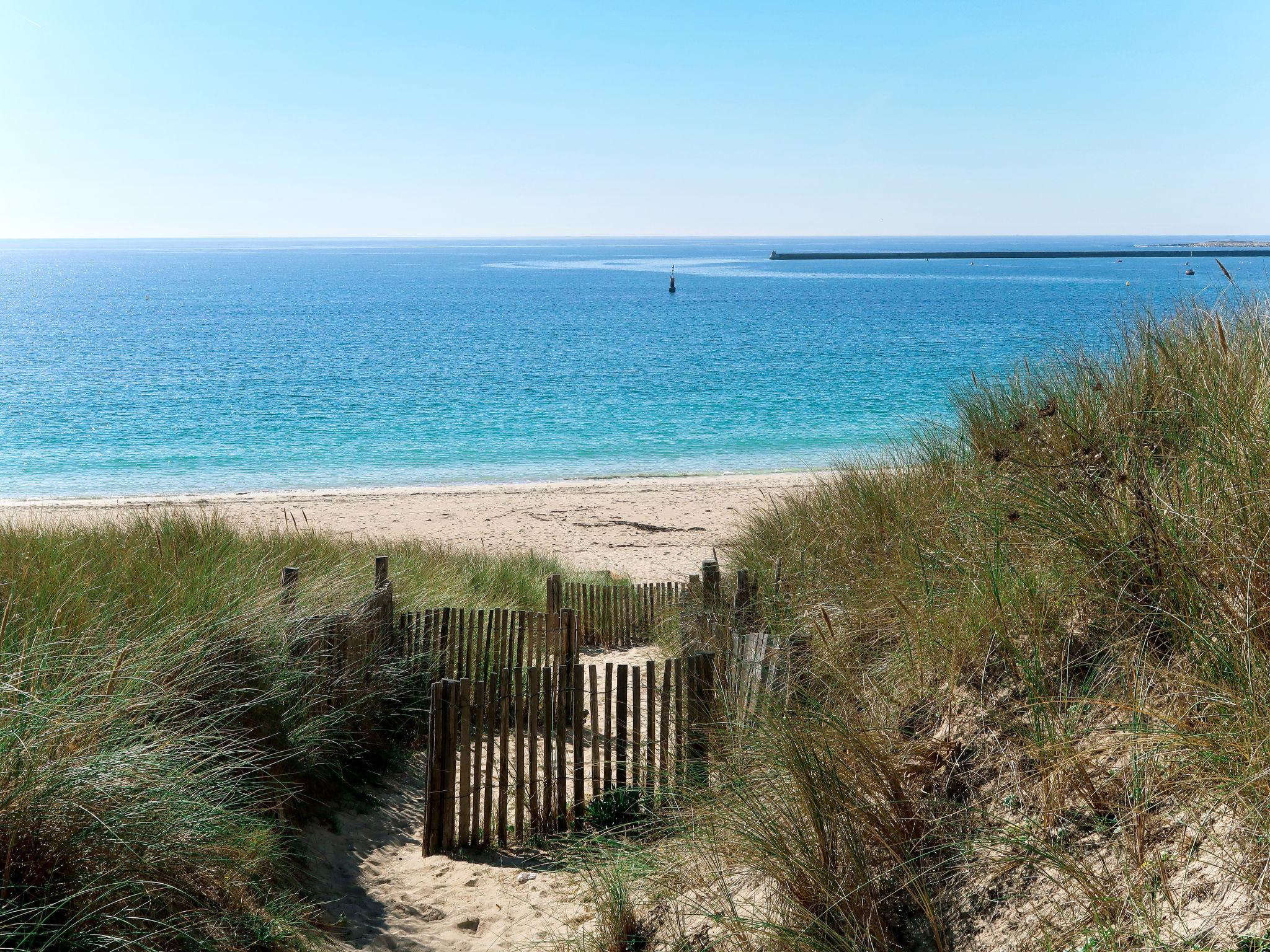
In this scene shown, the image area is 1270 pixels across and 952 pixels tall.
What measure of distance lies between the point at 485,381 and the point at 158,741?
44.9 meters

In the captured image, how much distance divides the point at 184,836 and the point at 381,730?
2.99 metres

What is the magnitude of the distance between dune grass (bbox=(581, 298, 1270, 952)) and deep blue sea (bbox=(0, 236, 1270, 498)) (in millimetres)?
3347

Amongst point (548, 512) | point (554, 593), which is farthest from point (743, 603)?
point (548, 512)

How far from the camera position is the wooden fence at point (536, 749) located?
17.1 feet

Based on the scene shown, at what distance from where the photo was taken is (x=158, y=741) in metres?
3.75

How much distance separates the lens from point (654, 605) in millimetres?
10570

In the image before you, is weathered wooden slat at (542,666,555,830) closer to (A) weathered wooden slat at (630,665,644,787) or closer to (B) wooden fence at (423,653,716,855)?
(B) wooden fence at (423,653,716,855)

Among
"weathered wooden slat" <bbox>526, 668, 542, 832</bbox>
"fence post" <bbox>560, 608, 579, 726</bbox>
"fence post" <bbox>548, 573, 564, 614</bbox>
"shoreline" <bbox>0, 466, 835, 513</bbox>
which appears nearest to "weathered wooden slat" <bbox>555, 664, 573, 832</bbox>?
"weathered wooden slat" <bbox>526, 668, 542, 832</bbox>

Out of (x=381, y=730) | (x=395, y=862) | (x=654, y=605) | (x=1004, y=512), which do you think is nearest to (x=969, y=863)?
(x=1004, y=512)

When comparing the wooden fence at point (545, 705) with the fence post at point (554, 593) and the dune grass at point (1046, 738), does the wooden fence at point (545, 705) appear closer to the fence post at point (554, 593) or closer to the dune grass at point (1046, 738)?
the dune grass at point (1046, 738)

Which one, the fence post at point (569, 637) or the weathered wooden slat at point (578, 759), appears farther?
the fence post at point (569, 637)

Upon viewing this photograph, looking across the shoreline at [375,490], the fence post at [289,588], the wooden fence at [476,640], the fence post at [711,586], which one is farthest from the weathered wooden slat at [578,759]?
the shoreline at [375,490]

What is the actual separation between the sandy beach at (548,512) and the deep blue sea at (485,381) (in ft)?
8.36

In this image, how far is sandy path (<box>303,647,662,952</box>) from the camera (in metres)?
4.38
